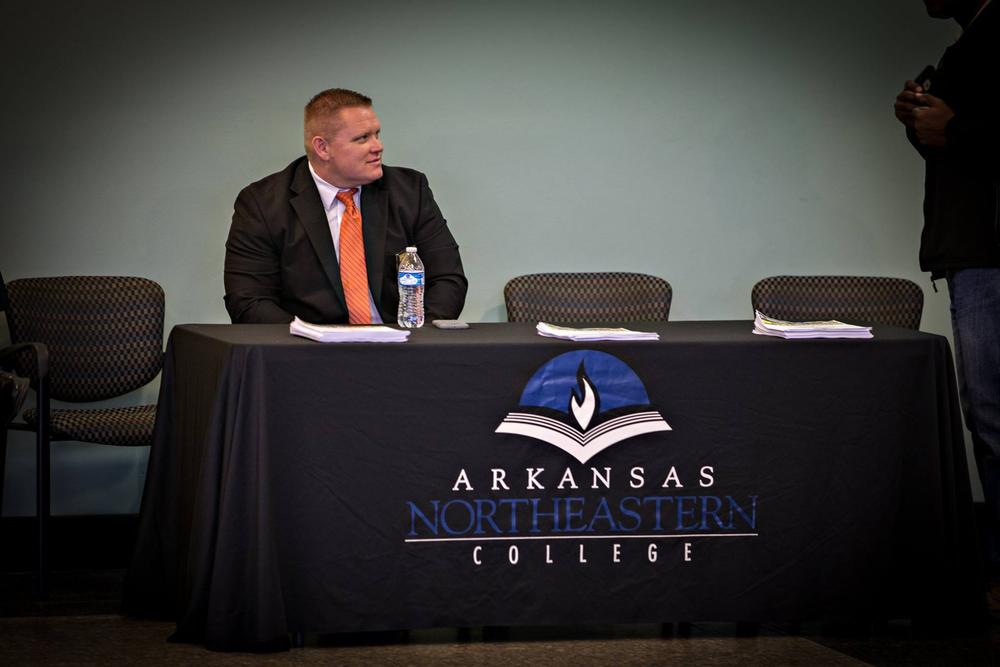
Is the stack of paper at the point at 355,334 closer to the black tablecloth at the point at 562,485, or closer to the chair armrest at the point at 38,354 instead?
the black tablecloth at the point at 562,485

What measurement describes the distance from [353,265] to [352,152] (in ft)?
1.22

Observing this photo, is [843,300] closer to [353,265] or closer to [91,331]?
[353,265]

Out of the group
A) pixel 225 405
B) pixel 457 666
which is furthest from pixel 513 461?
pixel 225 405

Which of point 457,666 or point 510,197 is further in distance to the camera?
point 510,197

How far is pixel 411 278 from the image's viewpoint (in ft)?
12.2

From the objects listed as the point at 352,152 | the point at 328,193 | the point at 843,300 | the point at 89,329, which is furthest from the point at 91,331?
the point at 843,300

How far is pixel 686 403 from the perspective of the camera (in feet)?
9.95

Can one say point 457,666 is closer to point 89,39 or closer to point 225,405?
point 225,405

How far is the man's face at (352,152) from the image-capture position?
3953mm

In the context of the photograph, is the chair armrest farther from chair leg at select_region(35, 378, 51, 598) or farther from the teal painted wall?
the teal painted wall

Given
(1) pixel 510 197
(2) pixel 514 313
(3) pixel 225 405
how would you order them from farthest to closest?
(1) pixel 510 197
(2) pixel 514 313
(3) pixel 225 405

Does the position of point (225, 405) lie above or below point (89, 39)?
below

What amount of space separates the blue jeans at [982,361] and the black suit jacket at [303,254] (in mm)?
1630

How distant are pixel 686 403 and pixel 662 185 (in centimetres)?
214
